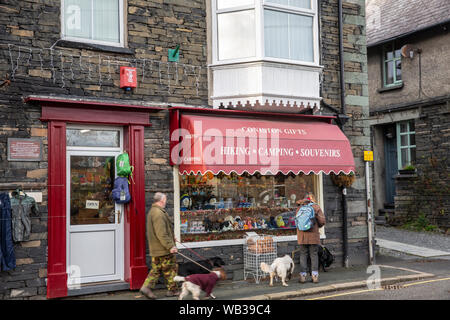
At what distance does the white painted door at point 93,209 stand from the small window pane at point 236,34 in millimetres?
2805

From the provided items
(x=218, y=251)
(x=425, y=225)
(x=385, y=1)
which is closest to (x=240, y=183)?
(x=218, y=251)

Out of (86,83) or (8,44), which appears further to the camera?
(86,83)

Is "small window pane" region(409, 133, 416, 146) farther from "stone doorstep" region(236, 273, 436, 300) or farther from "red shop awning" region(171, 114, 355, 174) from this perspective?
"stone doorstep" region(236, 273, 436, 300)

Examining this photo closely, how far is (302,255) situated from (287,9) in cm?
508

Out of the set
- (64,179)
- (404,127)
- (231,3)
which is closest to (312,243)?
(64,179)

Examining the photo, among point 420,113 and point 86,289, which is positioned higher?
point 420,113

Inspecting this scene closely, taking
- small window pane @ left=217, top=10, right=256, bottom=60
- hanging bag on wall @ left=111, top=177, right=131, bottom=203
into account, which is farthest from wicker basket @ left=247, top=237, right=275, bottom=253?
small window pane @ left=217, top=10, right=256, bottom=60

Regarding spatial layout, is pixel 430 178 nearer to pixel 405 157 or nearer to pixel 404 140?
pixel 405 157

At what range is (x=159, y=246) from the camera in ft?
26.5

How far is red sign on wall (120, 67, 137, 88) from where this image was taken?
9.02 m

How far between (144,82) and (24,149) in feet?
8.21

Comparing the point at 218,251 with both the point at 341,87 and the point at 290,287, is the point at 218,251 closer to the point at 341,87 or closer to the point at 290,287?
the point at 290,287

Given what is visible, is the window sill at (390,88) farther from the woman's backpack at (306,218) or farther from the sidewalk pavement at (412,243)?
the woman's backpack at (306,218)

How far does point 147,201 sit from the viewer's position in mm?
9203
